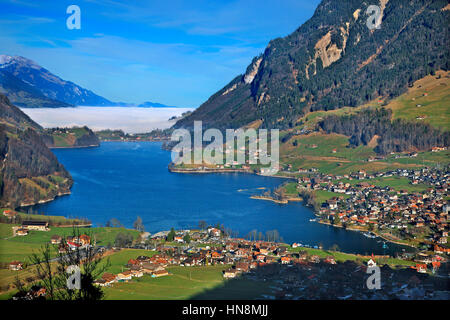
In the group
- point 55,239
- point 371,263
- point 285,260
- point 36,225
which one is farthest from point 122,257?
point 371,263

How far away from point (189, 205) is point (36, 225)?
1288 cm

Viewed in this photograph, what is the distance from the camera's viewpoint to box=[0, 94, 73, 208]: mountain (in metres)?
39.0

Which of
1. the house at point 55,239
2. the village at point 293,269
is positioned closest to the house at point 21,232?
the house at point 55,239

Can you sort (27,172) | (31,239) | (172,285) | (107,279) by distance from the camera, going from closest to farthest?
1. (172,285)
2. (107,279)
3. (31,239)
4. (27,172)

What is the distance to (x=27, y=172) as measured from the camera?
44.8 m

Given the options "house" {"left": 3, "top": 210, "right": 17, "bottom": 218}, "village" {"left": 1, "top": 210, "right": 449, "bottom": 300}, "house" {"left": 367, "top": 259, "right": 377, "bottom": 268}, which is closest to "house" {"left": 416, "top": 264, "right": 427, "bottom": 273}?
"village" {"left": 1, "top": 210, "right": 449, "bottom": 300}

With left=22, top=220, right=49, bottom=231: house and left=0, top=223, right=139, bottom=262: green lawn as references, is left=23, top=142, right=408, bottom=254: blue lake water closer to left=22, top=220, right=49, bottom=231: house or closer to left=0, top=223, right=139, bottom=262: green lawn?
left=0, top=223, right=139, bottom=262: green lawn

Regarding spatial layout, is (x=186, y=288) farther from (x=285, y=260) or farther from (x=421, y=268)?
(x=421, y=268)

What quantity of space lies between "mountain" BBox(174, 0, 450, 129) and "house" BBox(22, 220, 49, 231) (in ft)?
168

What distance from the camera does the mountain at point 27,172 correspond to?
1537 inches

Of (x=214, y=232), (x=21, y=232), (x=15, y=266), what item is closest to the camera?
(x=15, y=266)

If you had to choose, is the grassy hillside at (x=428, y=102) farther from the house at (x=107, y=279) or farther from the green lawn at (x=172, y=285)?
the house at (x=107, y=279)

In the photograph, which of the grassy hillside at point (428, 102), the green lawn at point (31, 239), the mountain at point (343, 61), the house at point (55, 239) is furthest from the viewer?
the mountain at point (343, 61)

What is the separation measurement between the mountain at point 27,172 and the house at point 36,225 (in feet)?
26.1
